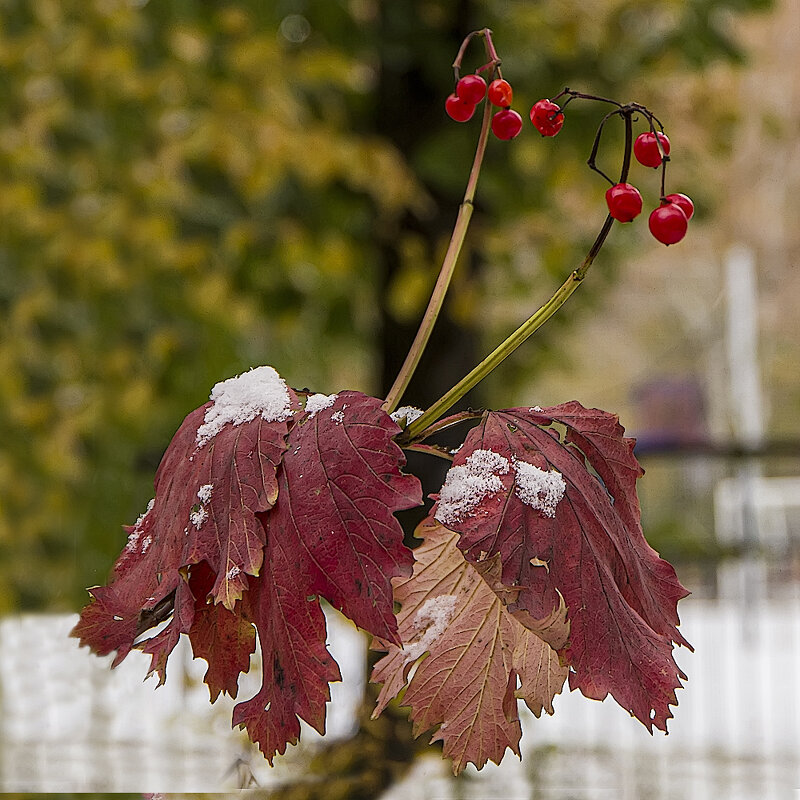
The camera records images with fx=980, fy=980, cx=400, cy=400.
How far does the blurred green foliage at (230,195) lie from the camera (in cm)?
161

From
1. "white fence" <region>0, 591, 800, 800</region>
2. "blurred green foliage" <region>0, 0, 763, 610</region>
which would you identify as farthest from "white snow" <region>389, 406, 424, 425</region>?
"blurred green foliage" <region>0, 0, 763, 610</region>

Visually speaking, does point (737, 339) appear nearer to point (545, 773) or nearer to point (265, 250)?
point (265, 250)

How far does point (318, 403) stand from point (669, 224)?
0.48 ft

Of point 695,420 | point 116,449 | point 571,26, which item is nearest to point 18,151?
point 116,449

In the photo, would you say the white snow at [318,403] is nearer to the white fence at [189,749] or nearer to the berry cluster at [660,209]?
the berry cluster at [660,209]

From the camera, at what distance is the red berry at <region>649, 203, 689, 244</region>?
0.36 m

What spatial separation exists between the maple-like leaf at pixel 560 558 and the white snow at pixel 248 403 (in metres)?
0.07

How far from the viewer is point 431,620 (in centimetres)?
38

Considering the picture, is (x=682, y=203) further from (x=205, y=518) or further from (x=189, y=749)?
(x=189, y=749)

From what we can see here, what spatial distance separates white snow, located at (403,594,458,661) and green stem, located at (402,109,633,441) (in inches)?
2.6

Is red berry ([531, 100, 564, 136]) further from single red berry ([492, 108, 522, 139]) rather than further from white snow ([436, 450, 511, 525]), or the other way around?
white snow ([436, 450, 511, 525])

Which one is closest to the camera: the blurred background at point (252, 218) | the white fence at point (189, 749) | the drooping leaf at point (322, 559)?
the drooping leaf at point (322, 559)

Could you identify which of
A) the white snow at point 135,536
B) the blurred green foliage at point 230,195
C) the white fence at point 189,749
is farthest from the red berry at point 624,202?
the blurred green foliage at point 230,195

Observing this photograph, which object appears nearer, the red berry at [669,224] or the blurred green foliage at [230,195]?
the red berry at [669,224]
